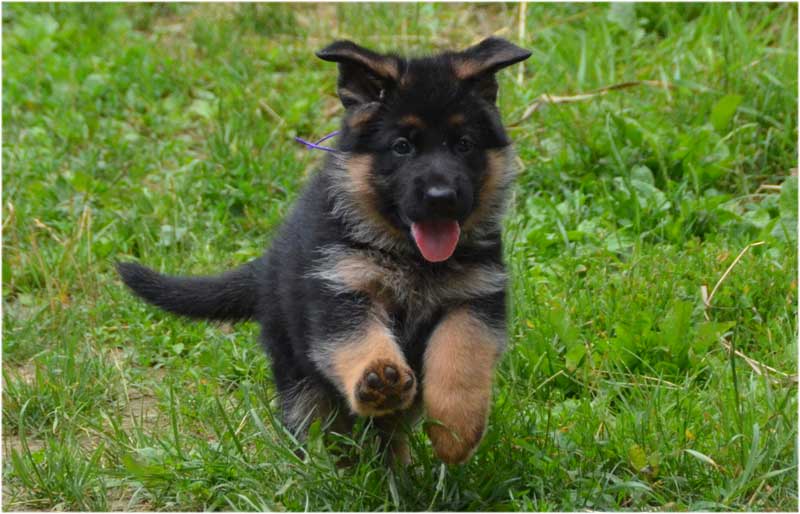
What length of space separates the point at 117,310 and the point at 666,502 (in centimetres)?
301

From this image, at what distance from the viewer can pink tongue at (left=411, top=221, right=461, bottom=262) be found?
4.25m

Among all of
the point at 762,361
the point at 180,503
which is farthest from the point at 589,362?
the point at 180,503

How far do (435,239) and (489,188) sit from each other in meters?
0.34

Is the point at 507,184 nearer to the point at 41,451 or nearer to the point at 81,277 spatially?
the point at 41,451

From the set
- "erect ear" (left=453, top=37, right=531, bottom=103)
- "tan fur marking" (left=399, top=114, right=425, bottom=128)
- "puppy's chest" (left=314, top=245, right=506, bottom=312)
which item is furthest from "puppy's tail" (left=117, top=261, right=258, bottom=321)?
"erect ear" (left=453, top=37, right=531, bottom=103)

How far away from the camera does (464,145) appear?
4.33 m

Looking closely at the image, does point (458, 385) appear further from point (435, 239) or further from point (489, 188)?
point (489, 188)

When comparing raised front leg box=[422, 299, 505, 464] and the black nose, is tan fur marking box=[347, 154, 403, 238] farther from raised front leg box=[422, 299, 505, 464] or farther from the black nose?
raised front leg box=[422, 299, 505, 464]

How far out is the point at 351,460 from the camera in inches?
176

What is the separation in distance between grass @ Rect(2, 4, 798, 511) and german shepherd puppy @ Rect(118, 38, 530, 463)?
0.95 feet

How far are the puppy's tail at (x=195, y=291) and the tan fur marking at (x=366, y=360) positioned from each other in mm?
1065

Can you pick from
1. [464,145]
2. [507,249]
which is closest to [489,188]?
[464,145]

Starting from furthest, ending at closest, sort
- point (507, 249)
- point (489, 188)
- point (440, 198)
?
point (507, 249)
point (489, 188)
point (440, 198)

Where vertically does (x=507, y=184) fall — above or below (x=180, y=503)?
above
